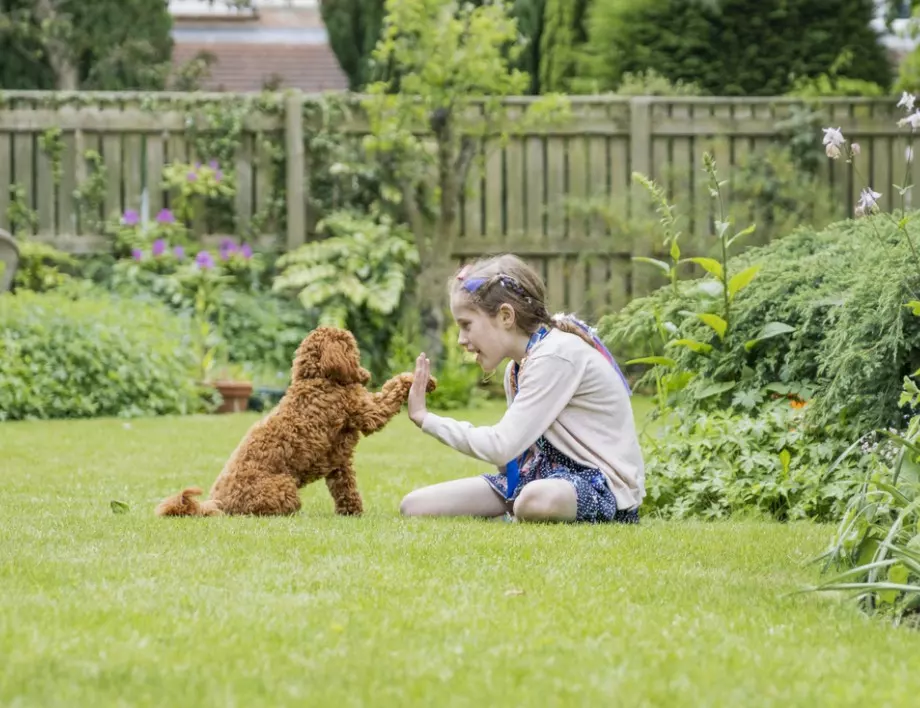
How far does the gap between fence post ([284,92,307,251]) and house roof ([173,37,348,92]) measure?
400 inches

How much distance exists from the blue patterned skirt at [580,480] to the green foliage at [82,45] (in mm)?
13165

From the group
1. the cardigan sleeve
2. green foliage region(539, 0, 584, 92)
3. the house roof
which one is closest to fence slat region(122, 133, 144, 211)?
green foliage region(539, 0, 584, 92)

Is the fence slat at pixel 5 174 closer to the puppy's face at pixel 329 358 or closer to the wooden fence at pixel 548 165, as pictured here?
the wooden fence at pixel 548 165

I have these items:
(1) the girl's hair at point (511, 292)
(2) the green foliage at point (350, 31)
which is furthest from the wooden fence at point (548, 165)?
(1) the girl's hair at point (511, 292)

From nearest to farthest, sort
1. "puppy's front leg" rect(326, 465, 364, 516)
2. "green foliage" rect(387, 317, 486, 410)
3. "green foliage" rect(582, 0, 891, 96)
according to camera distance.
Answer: "puppy's front leg" rect(326, 465, 364, 516) → "green foliage" rect(387, 317, 486, 410) → "green foliage" rect(582, 0, 891, 96)

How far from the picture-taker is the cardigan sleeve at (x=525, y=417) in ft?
16.2

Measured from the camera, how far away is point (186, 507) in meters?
4.89

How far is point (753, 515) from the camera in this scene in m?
5.46

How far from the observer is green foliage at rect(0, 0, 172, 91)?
17.2m

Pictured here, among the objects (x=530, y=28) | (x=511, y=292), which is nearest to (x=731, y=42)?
(x=530, y=28)

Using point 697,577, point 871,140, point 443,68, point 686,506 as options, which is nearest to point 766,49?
point 871,140

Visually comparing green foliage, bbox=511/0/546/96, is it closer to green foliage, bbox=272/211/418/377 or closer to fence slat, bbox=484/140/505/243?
fence slat, bbox=484/140/505/243

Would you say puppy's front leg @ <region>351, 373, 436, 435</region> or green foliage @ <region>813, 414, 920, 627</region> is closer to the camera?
green foliage @ <region>813, 414, 920, 627</region>

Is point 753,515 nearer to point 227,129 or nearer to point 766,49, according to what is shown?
point 227,129
